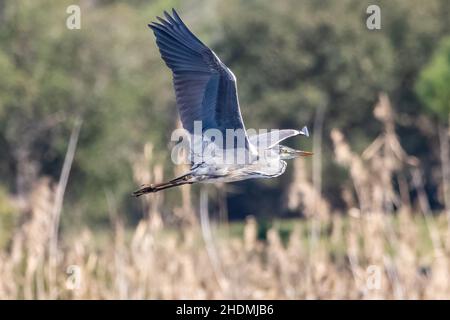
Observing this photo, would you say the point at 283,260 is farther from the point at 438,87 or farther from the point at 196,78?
the point at 438,87

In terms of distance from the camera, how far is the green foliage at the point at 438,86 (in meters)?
27.2

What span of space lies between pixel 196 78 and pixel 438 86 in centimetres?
2211

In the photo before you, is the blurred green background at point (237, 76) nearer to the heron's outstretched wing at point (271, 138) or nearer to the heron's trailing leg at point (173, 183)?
the heron's outstretched wing at point (271, 138)

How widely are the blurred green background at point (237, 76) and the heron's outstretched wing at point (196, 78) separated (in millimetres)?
14309

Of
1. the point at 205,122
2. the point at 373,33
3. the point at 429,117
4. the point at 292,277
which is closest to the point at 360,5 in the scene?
the point at 373,33

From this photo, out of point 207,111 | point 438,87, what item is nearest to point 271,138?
point 207,111

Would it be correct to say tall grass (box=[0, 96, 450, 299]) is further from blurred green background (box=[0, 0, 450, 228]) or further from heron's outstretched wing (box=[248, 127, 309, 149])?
blurred green background (box=[0, 0, 450, 228])

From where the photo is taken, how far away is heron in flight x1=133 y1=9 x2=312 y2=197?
6172mm

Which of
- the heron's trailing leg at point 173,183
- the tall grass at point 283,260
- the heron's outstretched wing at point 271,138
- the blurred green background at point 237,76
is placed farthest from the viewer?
the blurred green background at point 237,76

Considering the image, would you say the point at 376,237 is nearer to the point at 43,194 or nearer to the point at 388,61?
the point at 43,194

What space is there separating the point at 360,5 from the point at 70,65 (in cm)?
949

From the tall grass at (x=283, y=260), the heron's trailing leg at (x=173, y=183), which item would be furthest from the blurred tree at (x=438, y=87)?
the heron's trailing leg at (x=173, y=183)
